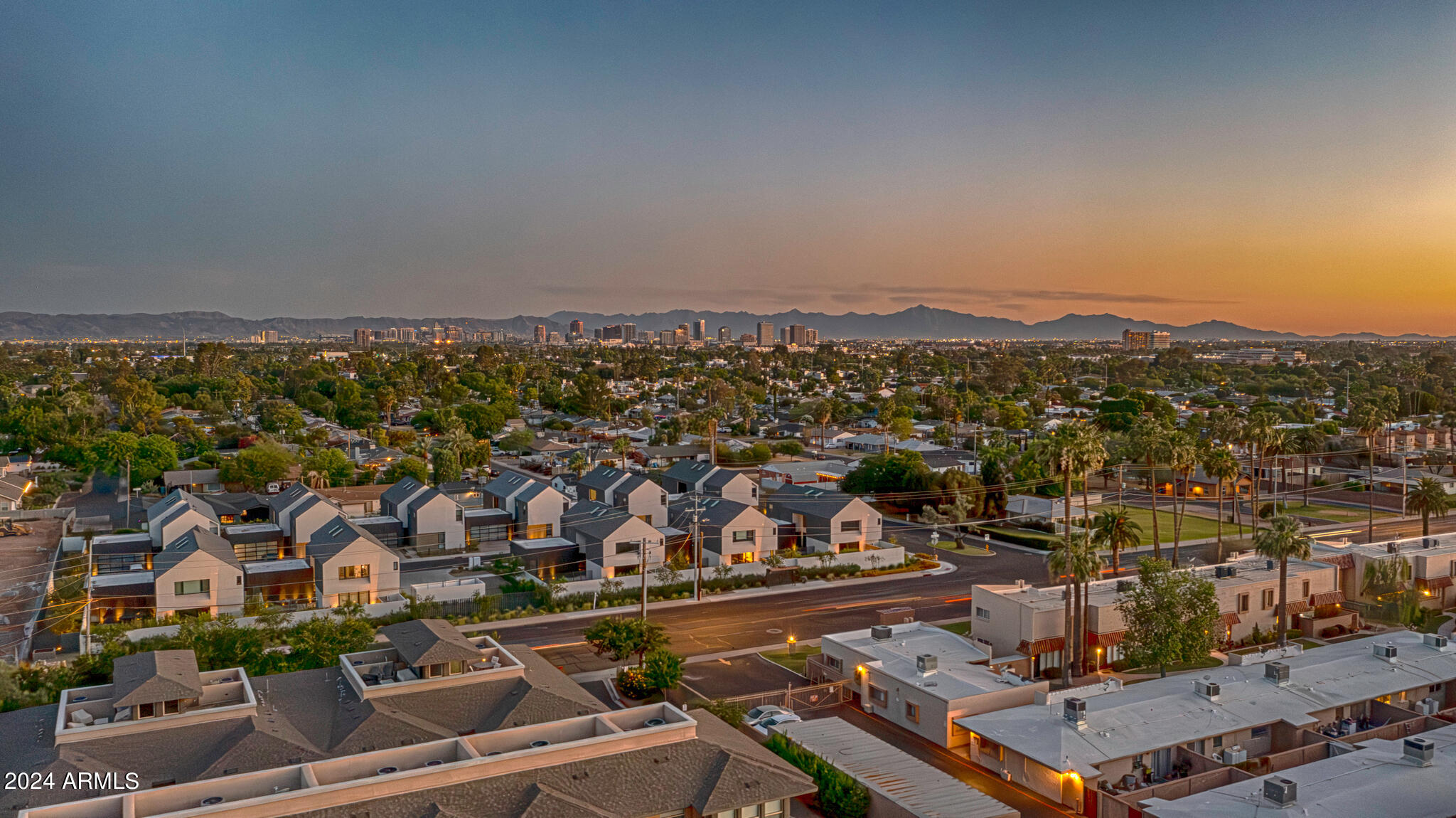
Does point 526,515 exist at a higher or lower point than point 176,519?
lower

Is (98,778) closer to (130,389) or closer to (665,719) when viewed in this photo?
(665,719)

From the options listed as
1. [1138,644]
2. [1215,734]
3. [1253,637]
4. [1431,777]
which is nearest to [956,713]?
[1215,734]

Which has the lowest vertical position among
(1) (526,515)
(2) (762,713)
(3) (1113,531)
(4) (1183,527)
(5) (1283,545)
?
(4) (1183,527)

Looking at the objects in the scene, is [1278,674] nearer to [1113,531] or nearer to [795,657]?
[1113,531]

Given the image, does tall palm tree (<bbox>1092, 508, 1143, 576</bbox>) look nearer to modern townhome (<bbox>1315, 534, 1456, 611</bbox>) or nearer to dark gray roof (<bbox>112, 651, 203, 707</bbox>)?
modern townhome (<bbox>1315, 534, 1456, 611</bbox>)

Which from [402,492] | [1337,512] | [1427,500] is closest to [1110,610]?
[1427,500]

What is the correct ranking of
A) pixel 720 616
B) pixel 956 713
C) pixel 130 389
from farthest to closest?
1. pixel 130 389
2. pixel 720 616
3. pixel 956 713

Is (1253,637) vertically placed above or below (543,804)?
below
